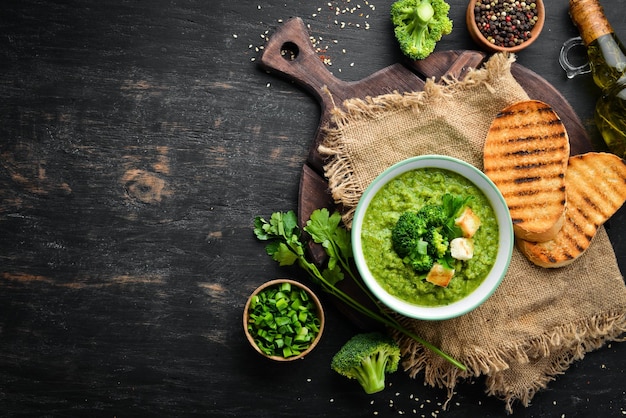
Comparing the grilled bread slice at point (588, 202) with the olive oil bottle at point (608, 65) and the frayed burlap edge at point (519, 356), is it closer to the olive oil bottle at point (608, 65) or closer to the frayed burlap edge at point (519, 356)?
the olive oil bottle at point (608, 65)

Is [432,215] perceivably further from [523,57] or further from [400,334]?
[523,57]

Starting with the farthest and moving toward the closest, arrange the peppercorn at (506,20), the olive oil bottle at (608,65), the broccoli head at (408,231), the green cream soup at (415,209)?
the peppercorn at (506,20), the olive oil bottle at (608,65), the green cream soup at (415,209), the broccoli head at (408,231)

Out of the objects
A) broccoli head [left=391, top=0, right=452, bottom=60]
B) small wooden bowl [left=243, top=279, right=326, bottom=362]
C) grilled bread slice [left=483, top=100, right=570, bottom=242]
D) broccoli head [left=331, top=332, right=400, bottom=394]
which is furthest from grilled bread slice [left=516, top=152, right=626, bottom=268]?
small wooden bowl [left=243, top=279, right=326, bottom=362]

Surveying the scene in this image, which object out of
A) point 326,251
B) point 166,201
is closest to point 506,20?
point 326,251

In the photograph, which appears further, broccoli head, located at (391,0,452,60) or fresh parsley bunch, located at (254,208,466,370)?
broccoli head, located at (391,0,452,60)

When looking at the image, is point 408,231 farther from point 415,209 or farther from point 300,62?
point 300,62

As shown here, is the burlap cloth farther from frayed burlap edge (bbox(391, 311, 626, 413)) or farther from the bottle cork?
the bottle cork

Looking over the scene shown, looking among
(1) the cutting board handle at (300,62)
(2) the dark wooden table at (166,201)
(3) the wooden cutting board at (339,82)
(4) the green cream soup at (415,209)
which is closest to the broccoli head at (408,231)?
(4) the green cream soup at (415,209)
